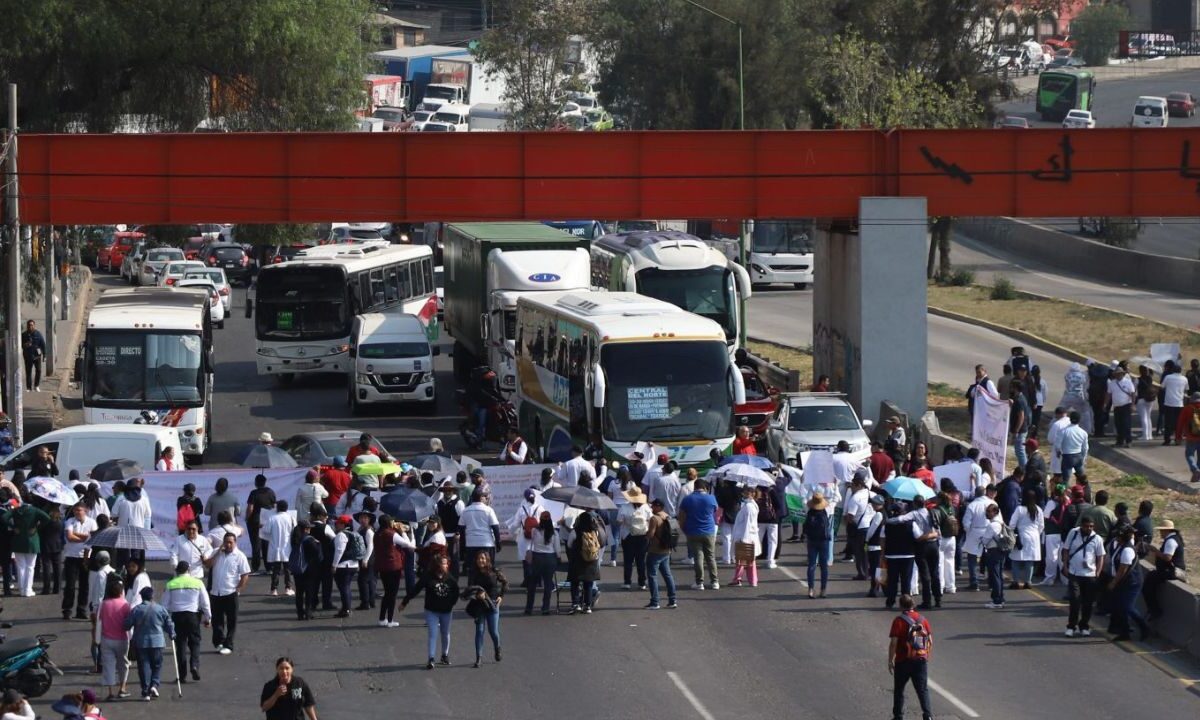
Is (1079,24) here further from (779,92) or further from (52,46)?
(52,46)

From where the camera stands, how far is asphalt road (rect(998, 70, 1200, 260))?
71.6 m

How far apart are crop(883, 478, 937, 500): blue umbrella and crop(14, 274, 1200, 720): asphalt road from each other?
1407 mm

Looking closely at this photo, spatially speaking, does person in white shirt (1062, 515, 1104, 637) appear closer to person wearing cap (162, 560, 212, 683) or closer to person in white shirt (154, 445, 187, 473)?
person wearing cap (162, 560, 212, 683)

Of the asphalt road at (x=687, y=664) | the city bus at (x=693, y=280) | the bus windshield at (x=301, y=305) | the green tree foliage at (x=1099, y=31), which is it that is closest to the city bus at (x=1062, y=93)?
the green tree foliage at (x=1099, y=31)

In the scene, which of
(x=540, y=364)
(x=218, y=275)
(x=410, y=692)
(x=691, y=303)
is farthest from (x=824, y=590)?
(x=218, y=275)

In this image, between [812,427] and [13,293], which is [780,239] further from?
[13,293]

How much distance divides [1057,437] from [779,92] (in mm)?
51760

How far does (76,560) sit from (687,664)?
7919 millimetres

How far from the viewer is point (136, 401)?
33.9m

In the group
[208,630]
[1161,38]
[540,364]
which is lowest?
[208,630]

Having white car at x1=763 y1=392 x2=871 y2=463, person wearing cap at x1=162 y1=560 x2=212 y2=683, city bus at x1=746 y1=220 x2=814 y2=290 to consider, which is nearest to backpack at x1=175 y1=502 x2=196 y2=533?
person wearing cap at x1=162 y1=560 x2=212 y2=683

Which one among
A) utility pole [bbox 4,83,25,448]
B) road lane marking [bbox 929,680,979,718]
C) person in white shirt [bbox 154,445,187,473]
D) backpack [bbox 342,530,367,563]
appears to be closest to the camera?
road lane marking [bbox 929,680,979,718]

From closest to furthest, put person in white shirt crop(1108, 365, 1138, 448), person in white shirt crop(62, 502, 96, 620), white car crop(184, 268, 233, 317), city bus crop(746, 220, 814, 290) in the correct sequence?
person in white shirt crop(62, 502, 96, 620)
person in white shirt crop(1108, 365, 1138, 448)
white car crop(184, 268, 233, 317)
city bus crop(746, 220, 814, 290)

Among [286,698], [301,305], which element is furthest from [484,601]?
[301,305]
